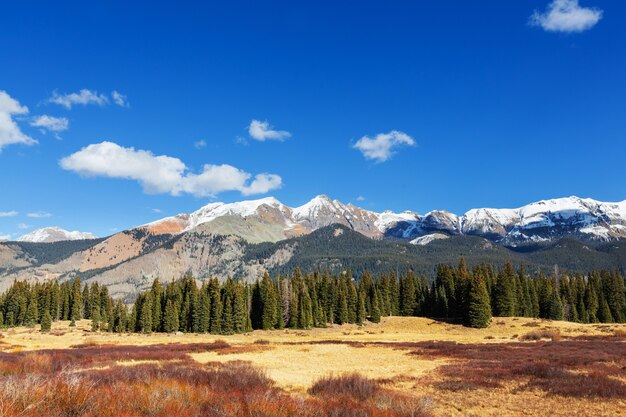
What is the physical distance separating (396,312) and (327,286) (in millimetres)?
21790

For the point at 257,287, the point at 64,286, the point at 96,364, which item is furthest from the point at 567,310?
the point at 64,286

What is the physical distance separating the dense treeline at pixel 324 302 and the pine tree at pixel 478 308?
187 mm

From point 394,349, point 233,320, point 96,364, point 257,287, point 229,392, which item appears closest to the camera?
point 229,392

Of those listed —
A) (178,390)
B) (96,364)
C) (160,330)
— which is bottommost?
(160,330)

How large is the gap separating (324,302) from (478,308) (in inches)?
1473

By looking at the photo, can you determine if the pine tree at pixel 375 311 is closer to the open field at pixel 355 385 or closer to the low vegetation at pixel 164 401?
the open field at pixel 355 385

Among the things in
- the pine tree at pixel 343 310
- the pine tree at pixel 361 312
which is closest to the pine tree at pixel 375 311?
the pine tree at pixel 361 312

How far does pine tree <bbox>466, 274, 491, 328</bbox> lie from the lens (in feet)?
271

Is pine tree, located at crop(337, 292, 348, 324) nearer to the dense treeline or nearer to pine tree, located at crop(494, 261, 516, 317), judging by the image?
the dense treeline

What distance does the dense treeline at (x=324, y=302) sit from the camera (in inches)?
3462

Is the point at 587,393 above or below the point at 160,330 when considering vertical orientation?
above

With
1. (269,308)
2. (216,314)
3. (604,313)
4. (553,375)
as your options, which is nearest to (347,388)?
(553,375)

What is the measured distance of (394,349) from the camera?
43469 millimetres

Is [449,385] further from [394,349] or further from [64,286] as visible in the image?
[64,286]
